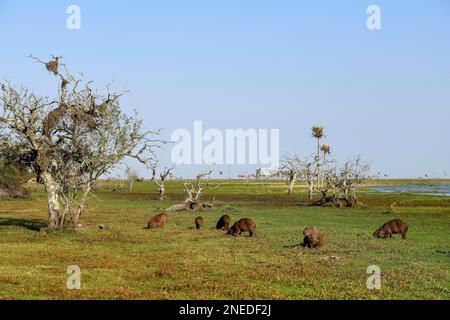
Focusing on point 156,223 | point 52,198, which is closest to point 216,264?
point 156,223

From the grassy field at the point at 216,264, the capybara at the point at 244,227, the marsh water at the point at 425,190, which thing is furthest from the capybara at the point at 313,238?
the marsh water at the point at 425,190

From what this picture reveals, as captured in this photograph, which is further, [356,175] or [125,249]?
[356,175]

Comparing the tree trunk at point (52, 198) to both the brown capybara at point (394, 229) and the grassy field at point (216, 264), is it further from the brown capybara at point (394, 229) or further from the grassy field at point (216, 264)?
the brown capybara at point (394, 229)

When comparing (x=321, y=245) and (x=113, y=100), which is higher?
(x=113, y=100)

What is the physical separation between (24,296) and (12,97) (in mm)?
18779

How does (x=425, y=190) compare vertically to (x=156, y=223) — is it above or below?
below

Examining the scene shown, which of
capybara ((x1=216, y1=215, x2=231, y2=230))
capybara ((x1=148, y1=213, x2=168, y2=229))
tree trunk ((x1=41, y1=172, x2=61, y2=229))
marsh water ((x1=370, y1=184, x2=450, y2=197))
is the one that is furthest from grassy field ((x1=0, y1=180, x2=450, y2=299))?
marsh water ((x1=370, y1=184, x2=450, y2=197))

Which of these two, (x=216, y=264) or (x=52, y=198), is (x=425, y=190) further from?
(x=216, y=264)

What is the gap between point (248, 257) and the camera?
20.9 meters

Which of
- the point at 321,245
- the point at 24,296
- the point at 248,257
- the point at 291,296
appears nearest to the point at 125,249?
the point at 248,257

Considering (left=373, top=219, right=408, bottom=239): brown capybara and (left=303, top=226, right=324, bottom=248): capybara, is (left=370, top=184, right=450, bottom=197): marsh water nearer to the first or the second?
(left=373, top=219, right=408, bottom=239): brown capybara

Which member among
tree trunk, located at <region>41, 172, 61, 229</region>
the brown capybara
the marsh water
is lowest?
the marsh water
